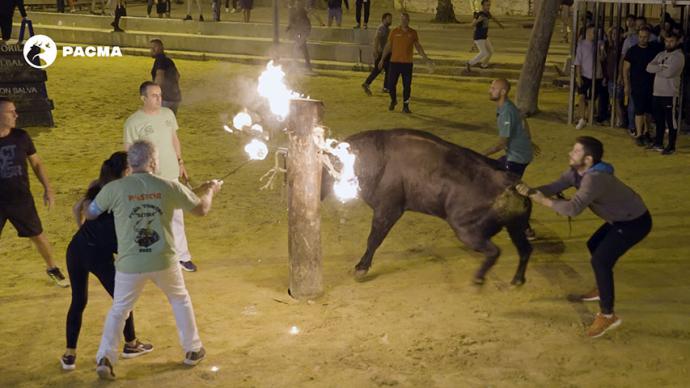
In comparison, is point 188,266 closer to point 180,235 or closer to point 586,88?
point 180,235

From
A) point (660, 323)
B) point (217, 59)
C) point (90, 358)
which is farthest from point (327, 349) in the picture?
point (217, 59)

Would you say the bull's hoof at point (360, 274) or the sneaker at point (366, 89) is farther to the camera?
the sneaker at point (366, 89)

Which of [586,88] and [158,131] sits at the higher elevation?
[158,131]

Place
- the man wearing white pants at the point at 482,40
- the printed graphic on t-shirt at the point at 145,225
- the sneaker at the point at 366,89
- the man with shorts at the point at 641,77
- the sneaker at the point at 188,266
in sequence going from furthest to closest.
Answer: the man wearing white pants at the point at 482,40 < the sneaker at the point at 366,89 < the man with shorts at the point at 641,77 < the sneaker at the point at 188,266 < the printed graphic on t-shirt at the point at 145,225

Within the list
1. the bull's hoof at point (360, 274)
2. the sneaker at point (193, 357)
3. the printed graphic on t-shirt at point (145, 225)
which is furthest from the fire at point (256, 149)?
the sneaker at point (193, 357)

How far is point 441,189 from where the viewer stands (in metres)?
8.44

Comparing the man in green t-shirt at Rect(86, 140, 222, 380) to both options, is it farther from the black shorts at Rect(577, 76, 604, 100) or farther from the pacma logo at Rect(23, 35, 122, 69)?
the pacma logo at Rect(23, 35, 122, 69)

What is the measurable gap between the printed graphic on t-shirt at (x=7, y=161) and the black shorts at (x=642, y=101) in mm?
10286

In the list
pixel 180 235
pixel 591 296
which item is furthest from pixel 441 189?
pixel 180 235

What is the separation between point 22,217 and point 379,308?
3.40 m

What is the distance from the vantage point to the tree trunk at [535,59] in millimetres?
17781

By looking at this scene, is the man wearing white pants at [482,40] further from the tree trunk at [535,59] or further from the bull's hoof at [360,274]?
the bull's hoof at [360,274]

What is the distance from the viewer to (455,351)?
703 cm

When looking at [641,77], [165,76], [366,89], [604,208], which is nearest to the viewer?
[604,208]
